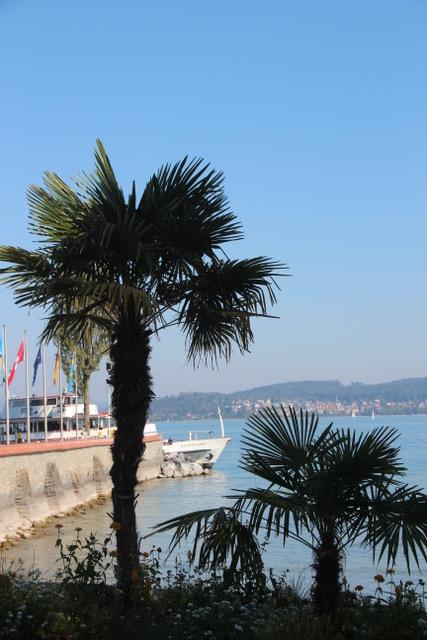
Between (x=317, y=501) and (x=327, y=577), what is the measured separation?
0.68 meters

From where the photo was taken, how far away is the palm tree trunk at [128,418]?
A: 9.07 metres

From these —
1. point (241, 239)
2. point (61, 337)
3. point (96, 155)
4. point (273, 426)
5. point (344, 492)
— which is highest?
point (96, 155)

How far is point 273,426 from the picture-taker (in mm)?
8625

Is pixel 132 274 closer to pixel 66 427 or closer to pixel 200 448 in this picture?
pixel 66 427

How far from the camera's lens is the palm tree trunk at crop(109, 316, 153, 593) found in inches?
357

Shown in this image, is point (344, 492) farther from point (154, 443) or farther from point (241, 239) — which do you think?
point (154, 443)

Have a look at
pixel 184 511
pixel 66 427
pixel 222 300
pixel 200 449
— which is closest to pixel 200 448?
pixel 200 449

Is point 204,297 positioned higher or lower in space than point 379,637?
higher

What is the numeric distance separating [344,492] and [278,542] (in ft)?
51.8

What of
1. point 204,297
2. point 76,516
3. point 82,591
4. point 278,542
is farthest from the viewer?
point 76,516

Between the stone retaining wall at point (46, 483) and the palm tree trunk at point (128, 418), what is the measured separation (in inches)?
748

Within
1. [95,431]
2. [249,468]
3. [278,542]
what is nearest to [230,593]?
[249,468]

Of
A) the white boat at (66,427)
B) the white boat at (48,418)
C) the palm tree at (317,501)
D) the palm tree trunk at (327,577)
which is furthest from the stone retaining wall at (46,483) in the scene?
the palm tree trunk at (327,577)

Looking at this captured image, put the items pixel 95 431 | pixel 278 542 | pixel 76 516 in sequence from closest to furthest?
pixel 278 542, pixel 76 516, pixel 95 431
